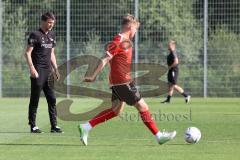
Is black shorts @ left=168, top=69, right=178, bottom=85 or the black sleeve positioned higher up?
the black sleeve

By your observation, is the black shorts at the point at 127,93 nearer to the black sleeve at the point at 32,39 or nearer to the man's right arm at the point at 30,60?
the man's right arm at the point at 30,60

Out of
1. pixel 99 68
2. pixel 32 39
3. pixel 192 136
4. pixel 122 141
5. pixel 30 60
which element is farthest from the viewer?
pixel 32 39

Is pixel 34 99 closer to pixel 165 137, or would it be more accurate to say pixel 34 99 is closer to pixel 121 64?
pixel 121 64

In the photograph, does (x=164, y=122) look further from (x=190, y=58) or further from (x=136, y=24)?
(x=190, y=58)

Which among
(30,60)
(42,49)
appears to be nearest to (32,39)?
(42,49)

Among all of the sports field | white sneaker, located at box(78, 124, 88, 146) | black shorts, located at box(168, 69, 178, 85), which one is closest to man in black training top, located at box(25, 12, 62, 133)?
the sports field

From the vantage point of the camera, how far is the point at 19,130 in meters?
14.4

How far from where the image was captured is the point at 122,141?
39.7ft

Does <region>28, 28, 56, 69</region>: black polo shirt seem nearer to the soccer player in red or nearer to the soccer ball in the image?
the soccer player in red

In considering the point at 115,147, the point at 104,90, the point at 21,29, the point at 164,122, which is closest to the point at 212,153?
the point at 115,147

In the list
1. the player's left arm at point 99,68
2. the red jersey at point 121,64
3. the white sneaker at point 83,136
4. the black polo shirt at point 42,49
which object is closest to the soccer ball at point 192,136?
the red jersey at point 121,64

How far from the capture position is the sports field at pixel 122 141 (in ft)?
33.1

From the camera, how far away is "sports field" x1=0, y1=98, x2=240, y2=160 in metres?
10.1

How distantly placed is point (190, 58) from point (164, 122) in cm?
1383
